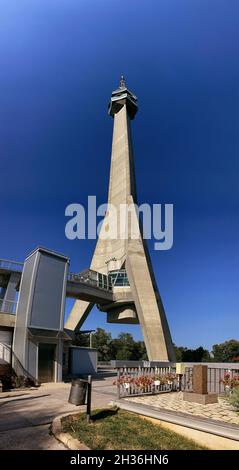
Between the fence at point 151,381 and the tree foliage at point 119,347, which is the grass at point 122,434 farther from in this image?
the tree foliage at point 119,347

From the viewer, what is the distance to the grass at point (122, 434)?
6.32 m

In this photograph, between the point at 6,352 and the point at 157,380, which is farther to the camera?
the point at 6,352

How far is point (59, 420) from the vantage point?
27.1 feet

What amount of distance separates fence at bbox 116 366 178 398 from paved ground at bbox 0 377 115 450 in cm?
103

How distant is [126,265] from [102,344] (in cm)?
3449

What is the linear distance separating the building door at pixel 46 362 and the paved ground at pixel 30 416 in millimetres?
3152

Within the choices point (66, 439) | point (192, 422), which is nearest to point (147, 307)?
point (192, 422)

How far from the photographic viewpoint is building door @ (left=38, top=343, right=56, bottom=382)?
1853 centimetres

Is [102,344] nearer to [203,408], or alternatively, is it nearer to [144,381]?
[144,381]

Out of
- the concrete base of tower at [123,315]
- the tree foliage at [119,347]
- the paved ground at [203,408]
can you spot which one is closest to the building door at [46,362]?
the paved ground at [203,408]

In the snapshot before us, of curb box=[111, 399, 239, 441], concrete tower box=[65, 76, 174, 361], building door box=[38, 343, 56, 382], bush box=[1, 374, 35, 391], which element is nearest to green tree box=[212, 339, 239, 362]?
concrete tower box=[65, 76, 174, 361]

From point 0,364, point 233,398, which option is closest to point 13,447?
point 233,398

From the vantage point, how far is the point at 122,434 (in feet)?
23.0
